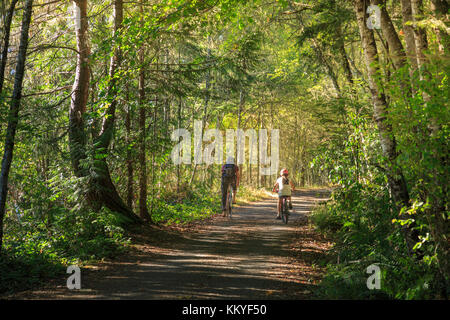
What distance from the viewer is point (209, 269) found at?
7.66 metres

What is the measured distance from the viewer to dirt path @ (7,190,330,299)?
6031mm

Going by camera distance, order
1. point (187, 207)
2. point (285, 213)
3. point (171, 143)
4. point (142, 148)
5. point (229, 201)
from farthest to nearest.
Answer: point (187, 207), point (229, 201), point (285, 213), point (171, 143), point (142, 148)

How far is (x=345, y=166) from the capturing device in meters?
9.89

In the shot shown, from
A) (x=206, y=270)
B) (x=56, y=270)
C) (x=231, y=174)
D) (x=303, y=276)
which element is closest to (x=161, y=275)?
(x=206, y=270)

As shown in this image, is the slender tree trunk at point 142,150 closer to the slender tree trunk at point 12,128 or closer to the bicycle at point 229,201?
the bicycle at point 229,201

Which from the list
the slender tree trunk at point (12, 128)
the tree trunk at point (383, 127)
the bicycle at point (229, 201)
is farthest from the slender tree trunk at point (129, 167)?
the tree trunk at point (383, 127)

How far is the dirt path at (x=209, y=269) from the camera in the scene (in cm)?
603

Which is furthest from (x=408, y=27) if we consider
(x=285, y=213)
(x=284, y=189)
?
(x=285, y=213)

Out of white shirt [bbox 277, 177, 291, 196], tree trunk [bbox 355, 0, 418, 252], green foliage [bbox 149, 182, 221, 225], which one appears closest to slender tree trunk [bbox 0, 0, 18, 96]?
tree trunk [bbox 355, 0, 418, 252]

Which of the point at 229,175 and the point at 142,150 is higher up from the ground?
the point at 142,150

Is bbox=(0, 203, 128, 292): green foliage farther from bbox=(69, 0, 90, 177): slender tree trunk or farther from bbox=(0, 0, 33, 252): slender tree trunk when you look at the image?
bbox=(69, 0, 90, 177): slender tree trunk

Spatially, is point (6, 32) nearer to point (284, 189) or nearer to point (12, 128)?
point (12, 128)

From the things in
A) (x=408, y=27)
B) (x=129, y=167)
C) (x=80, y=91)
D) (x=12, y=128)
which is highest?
(x=408, y=27)
